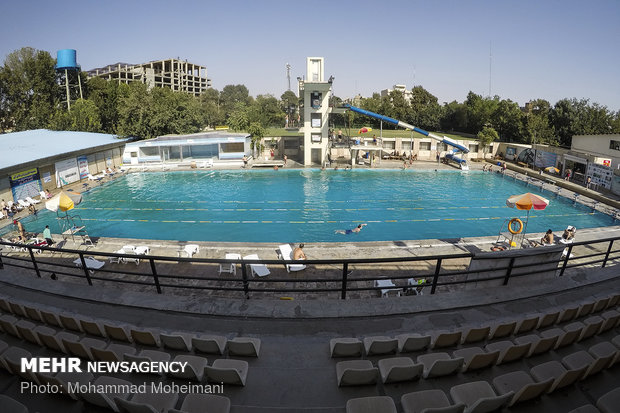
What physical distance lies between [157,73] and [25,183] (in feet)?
386

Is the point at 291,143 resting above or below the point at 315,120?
below

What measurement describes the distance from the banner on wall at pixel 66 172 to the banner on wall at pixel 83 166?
1.72 feet

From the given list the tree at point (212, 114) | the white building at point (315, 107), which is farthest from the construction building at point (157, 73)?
the white building at point (315, 107)

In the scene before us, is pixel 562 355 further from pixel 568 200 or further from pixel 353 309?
pixel 568 200

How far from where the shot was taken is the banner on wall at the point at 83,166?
3531 centimetres

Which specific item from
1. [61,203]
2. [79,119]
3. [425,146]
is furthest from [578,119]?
[79,119]

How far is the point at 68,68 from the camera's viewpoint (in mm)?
64438

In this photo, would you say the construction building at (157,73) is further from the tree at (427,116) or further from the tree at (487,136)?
the tree at (487,136)

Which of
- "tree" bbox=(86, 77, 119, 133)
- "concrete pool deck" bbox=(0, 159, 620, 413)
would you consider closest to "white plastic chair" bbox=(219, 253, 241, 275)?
"concrete pool deck" bbox=(0, 159, 620, 413)

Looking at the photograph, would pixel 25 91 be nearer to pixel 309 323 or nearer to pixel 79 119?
pixel 79 119

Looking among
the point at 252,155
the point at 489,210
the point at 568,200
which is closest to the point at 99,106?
the point at 252,155

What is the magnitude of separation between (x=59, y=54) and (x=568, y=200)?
3227 inches

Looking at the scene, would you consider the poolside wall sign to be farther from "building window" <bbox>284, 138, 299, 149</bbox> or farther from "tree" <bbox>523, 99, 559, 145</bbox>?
"tree" <bbox>523, 99, 559, 145</bbox>

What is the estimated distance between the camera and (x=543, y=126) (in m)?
47.9
